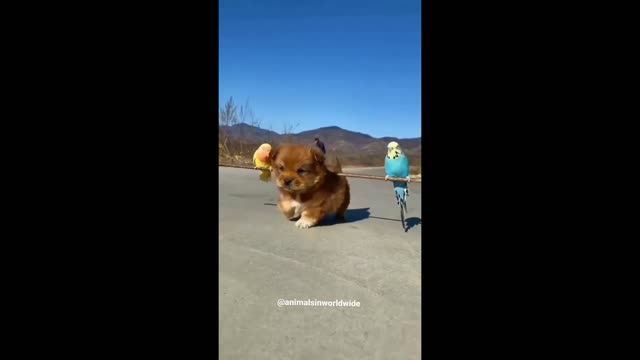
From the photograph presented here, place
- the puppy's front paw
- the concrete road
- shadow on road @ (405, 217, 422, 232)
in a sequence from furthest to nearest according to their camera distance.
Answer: the puppy's front paw
shadow on road @ (405, 217, 422, 232)
the concrete road

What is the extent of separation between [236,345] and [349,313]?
0.84 feet

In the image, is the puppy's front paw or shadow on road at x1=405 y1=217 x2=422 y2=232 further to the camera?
the puppy's front paw

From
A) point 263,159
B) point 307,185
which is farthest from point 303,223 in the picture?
point 263,159

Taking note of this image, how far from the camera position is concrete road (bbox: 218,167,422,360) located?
84 centimetres

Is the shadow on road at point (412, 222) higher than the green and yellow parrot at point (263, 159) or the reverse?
the reverse

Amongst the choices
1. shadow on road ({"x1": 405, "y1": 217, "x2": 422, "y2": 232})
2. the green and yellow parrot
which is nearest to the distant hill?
the green and yellow parrot

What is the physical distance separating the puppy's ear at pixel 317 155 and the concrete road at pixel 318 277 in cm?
11

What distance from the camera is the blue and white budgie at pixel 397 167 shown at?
3.32ft

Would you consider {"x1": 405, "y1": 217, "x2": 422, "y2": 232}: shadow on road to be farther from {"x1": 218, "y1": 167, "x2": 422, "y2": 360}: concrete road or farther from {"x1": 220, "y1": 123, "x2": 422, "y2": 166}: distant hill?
{"x1": 220, "y1": 123, "x2": 422, "y2": 166}: distant hill

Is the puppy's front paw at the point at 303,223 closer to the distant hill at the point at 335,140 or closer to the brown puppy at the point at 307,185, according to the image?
the brown puppy at the point at 307,185

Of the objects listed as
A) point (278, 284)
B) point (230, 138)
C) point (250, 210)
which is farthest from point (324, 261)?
point (230, 138)

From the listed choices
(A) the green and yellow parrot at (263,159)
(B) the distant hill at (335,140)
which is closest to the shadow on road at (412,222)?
(B) the distant hill at (335,140)

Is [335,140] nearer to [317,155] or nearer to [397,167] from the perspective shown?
[317,155]

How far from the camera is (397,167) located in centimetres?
104
